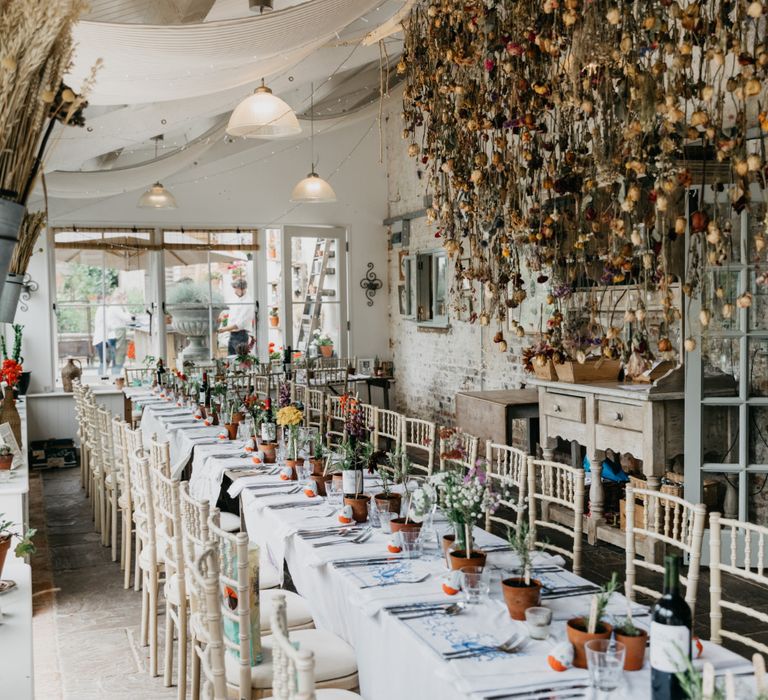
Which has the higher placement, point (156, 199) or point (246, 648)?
point (156, 199)

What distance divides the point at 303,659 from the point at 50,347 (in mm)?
9274

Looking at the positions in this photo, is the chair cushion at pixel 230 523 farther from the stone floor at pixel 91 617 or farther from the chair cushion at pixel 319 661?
the chair cushion at pixel 319 661

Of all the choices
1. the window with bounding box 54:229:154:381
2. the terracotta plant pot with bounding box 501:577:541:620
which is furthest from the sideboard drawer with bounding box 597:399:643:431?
the window with bounding box 54:229:154:381

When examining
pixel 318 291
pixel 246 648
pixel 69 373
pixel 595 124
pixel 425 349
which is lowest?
pixel 246 648

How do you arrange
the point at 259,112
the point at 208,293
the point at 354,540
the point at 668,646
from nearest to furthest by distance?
the point at 668,646, the point at 354,540, the point at 259,112, the point at 208,293

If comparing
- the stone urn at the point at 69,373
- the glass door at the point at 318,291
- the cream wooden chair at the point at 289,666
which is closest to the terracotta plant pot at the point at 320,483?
the cream wooden chair at the point at 289,666

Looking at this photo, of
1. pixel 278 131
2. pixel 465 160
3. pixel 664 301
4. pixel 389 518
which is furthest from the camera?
pixel 278 131

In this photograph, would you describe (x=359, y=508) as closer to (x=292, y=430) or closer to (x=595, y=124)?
(x=292, y=430)

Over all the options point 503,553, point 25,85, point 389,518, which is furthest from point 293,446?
point 25,85

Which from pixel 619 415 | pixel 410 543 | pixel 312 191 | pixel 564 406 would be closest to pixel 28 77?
pixel 410 543

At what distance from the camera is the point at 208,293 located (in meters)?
10.9

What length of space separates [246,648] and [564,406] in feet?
12.8

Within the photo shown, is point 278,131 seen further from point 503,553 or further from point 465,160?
point 503,553

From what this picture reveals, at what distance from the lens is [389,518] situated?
11.6 ft
